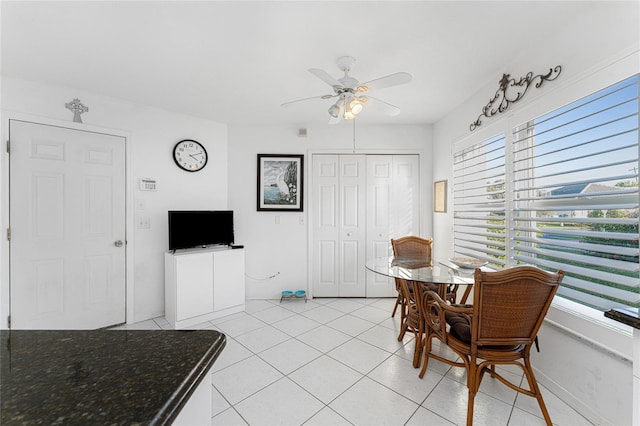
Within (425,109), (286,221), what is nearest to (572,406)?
(425,109)

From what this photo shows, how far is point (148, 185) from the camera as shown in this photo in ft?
10.4

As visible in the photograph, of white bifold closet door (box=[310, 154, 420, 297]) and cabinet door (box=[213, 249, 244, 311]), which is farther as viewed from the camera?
white bifold closet door (box=[310, 154, 420, 297])

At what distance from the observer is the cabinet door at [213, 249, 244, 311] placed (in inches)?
127

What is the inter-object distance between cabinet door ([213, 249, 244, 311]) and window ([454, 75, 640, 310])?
2.93 meters

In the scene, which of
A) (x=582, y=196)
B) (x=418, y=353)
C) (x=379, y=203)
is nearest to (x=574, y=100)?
(x=582, y=196)

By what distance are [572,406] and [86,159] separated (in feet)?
15.3

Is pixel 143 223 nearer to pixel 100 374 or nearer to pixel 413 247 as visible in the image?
pixel 100 374

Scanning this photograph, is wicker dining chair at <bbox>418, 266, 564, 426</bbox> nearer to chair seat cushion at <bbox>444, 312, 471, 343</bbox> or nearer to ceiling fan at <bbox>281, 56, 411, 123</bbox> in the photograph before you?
chair seat cushion at <bbox>444, 312, 471, 343</bbox>

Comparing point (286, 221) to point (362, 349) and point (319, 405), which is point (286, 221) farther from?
point (319, 405)

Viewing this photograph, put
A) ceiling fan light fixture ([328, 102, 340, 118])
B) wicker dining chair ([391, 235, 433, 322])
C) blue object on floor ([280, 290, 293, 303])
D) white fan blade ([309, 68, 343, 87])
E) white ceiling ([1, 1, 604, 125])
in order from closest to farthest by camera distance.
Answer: white ceiling ([1, 1, 604, 125]), white fan blade ([309, 68, 343, 87]), ceiling fan light fixture ([328, 102, 340, 118]), wicker dining chair ([391, 235, 433, 322]), blue object on floor ([280, 290, 293, 303])

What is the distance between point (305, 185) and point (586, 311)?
3077mm

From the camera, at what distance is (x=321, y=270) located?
3914 mm

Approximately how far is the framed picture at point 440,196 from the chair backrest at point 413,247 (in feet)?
2.22

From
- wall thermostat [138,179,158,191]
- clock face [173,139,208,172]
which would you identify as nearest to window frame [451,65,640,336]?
clock face [173,139,208,172]
